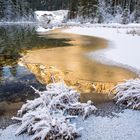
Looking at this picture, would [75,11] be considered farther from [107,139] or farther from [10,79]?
[107,139]

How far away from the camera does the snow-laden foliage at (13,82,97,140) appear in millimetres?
5012

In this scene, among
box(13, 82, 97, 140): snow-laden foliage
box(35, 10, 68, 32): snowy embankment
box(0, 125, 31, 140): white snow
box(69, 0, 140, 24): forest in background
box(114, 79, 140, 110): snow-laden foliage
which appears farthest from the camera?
box(35, 10, 68, 32): snowy embankment

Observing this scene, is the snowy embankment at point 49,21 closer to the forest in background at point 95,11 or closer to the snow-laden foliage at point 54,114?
the forest in background at point 95,11

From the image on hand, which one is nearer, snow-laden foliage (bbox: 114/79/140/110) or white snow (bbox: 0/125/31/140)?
white snow (bbox: 0/125/31/140)

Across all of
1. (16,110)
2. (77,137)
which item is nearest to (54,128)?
(77,137)

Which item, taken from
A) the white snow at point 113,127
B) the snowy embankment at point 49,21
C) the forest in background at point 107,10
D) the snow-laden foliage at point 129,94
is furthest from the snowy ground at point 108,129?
the forest in background at point 107,10

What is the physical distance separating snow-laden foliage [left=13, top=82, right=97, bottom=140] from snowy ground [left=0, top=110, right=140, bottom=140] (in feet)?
0.55

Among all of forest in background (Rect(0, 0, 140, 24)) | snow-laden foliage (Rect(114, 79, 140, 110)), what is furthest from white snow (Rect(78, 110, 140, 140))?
forest in background (Rect(0, 0, 140, 24))

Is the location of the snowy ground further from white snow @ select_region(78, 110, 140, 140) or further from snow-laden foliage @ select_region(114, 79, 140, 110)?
snow-laden foliage @ select_region(114, 79, 140, 110)

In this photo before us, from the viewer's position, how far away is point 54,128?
5039 mm

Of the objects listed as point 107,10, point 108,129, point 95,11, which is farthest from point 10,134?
point 95,11

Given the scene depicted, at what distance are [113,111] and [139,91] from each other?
69 centimetres

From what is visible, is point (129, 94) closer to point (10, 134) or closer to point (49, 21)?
point (10, 134)

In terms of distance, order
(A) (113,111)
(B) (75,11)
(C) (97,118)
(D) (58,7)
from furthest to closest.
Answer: (D) (58,7) < (B) (75,11) < (A) (113,111) < (C) (97,118)
